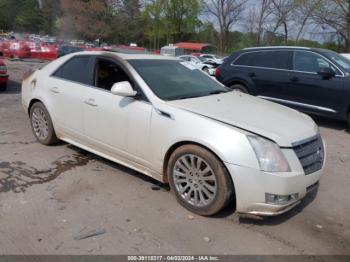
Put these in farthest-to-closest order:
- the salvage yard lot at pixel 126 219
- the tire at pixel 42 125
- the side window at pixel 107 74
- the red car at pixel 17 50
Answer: the red car at pixel 17 50, the tire at pixel 42 125, the side window at pixel 107 74, the salvage yard lot at pixel 126 219

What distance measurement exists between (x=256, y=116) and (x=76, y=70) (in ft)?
8.47

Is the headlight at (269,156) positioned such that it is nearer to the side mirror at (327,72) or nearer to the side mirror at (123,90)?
the side mirror at (123,90)

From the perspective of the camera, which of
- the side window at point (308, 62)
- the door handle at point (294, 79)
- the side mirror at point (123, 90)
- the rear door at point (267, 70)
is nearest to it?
the side mirror at point (123, 90)

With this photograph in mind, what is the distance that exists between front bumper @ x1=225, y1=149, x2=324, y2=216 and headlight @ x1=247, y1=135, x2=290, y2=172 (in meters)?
0.05

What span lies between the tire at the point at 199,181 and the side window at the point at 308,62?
4.93 meters

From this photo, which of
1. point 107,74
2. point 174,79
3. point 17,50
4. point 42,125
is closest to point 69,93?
point 107,74

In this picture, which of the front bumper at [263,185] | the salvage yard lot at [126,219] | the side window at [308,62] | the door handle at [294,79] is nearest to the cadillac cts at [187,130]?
the front bumper at [263,185]

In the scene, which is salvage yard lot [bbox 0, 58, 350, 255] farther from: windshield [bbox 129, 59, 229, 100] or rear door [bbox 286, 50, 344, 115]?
rear door [bbox 286, 50, 344, 115]

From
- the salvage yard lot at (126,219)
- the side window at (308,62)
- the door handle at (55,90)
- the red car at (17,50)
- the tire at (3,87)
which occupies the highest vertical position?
the red car at (17,50)

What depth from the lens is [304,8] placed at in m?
34.5

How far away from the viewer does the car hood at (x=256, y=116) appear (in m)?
3.37

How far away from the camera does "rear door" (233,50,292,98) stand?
25.7 feet

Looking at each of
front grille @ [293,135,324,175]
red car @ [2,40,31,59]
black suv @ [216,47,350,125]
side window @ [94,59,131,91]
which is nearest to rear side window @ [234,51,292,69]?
black suv @ [216,47,350,125]

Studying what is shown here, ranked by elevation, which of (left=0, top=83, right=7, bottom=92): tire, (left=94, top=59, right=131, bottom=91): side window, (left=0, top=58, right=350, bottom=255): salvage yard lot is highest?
(left=94, top=59, right=131, bottom=91): side window
